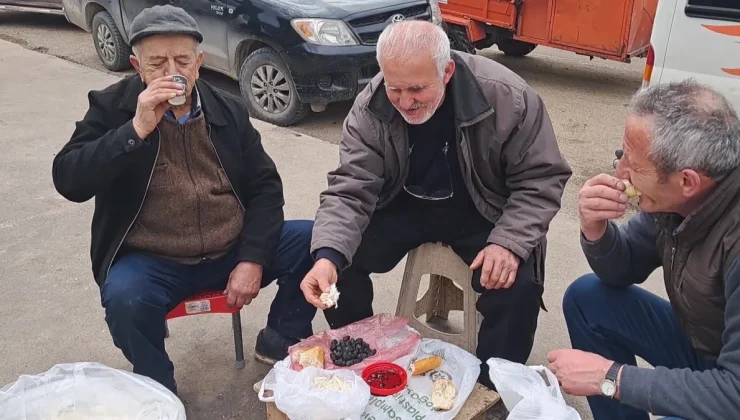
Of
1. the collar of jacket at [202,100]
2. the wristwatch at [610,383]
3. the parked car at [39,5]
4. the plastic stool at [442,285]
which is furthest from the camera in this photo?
the parked car at [39,5]

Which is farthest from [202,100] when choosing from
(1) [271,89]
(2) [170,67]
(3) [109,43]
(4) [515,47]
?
(4) [515,47]

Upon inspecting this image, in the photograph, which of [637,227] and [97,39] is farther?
[97,39]

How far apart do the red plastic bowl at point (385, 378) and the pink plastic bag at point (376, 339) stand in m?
0.03

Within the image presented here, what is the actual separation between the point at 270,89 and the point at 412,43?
357 centimetres

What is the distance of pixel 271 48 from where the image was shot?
18.0ft

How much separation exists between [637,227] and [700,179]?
50 cm

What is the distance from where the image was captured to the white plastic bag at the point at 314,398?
189 centimetres

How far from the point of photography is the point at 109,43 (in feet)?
23.9

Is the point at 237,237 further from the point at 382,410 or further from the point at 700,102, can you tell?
the point at 700,102

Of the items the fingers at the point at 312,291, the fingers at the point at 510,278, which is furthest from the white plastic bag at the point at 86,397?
the fingers at the point at 510,278

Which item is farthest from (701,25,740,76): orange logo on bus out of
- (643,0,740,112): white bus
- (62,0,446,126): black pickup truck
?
(62,0,446,126): black pickup truck

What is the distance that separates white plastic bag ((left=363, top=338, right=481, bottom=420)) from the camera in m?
2.00

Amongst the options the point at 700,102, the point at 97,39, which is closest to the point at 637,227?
the point at 700,102

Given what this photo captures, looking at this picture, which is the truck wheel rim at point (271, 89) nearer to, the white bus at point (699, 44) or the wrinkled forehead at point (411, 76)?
the white bus at point (699, 44)
